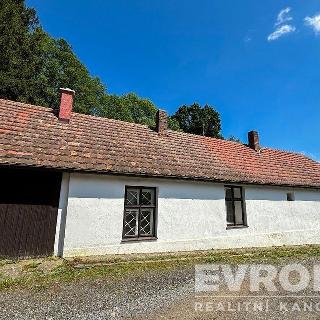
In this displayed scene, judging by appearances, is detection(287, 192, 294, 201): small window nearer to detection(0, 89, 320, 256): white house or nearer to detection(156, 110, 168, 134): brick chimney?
detection(0, 89, 320, 256): white house

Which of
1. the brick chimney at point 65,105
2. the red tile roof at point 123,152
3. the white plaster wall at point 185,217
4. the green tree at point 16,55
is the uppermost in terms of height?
the green tree at point 16,55

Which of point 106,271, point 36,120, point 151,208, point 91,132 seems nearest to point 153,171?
point 151,208

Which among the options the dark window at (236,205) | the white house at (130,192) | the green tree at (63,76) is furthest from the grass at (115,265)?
the green tree at (63,76)

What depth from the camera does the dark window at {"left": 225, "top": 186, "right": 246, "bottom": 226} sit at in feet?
41.3

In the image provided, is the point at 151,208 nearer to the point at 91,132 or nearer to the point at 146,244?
the point at 146,244

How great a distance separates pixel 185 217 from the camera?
10578 millimetres

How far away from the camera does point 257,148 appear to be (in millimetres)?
17078

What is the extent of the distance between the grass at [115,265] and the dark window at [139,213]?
100 centimetres

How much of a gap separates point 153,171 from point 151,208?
140 cm

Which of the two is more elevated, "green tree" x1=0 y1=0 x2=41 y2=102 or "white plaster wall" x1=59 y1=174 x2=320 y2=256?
"green tree" x1=0 y1=0 x2=41 y2=102

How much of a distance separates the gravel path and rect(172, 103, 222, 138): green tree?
38904mm

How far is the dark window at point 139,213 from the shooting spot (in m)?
9.78

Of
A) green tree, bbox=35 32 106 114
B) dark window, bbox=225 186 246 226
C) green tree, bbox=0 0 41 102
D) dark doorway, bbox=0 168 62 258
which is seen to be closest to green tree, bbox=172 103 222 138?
green tree, bbox=35 32 106 114

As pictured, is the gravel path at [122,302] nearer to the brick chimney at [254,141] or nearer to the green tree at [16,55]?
the brick chimney at [254,141]
